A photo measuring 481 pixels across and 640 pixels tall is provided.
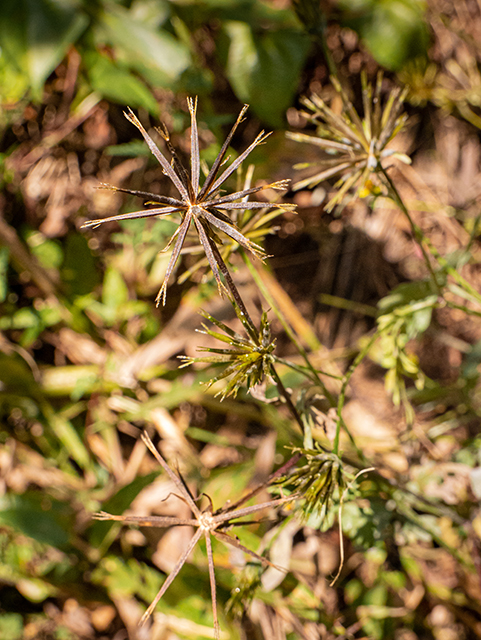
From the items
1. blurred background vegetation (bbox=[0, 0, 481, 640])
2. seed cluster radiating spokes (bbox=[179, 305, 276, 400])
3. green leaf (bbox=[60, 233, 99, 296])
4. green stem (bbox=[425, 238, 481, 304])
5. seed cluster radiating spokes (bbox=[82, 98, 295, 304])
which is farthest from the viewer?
green leaf (bbox=[60, 233, 99, 296])

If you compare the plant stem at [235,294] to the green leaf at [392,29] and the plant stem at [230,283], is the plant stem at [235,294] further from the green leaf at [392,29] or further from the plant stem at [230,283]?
the green leaf at [392,29]

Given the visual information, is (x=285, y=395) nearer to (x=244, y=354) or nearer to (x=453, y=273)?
(x=244, y=354)

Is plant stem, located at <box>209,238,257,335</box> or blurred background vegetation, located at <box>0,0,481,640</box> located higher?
plant stem, located at <box>209,238,257,335</box>

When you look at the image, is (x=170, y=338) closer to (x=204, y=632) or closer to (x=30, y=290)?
(x=30, y=290)

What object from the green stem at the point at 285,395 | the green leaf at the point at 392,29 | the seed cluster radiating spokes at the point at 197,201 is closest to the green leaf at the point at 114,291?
the green stem at the point at 285,395

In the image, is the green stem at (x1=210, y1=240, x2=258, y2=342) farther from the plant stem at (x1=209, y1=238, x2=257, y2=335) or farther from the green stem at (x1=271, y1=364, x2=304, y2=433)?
the green stem at (x1=271, y1=364, x2=304, y2=433)

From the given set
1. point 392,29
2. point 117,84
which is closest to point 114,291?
point 117,84

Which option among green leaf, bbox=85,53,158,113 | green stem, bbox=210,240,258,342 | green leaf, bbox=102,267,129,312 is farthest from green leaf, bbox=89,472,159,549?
green leaf, bbox=85,53,158,113
